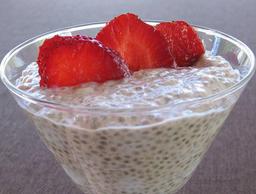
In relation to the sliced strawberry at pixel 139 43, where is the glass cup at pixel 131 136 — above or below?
below

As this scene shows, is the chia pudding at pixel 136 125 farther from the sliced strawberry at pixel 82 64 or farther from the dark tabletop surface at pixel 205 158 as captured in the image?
the dark tabletop surface at pixel 205 158

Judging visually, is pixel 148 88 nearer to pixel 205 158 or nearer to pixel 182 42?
pixel 182 42

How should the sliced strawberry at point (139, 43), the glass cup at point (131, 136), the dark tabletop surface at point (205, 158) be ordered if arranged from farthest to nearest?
1. the dark tabletop surface at point (205, 158)
2. the sliced strawberry at point (139, 43)
3. the glass cup at point (131, 136)

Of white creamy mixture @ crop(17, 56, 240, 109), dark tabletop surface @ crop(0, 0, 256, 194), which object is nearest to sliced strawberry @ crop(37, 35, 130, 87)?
white creamy mixture @ crop(17, 56, 240, 109)

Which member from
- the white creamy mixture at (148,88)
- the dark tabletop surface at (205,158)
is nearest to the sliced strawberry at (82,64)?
the white creamy mixture at (148,88)

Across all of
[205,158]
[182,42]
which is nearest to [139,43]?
[182,42]
